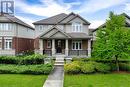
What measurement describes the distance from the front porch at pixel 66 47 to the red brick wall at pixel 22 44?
542 centimetres

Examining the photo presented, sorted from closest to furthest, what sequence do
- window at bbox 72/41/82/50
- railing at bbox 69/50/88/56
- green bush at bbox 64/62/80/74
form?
green bush at bbox 64/62/80/74
railing at bbox 69/50/88/56
window at bbox 72/41/82/50

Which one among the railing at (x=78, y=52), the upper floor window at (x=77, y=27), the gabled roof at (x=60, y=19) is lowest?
the railing at (x=78, y=52)

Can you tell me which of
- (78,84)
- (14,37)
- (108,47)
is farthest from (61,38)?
(78,84)

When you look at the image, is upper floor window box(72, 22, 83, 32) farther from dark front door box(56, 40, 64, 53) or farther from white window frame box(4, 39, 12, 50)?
white window frame box(4, 39, 12, 50)

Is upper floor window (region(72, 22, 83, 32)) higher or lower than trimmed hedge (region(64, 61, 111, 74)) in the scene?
higher

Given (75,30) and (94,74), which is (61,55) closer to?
(75,30)

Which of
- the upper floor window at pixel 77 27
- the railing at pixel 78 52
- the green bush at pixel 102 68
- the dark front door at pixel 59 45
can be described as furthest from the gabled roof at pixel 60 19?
the green bush at pixel 102 68

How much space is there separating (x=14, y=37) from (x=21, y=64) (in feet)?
47.1

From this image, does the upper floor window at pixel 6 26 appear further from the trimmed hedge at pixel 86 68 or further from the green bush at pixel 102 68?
the green bush at pixel 102 68

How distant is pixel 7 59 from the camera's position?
31.7m

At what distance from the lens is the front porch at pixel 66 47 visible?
131ft

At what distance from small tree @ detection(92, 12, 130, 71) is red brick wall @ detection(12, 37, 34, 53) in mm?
20734

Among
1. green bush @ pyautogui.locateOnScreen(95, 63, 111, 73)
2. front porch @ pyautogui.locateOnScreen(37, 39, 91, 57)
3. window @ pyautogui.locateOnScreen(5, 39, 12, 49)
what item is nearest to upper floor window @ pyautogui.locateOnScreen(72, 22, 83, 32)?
front porch @ pyautogui.locateOnScreen(37, 39, 91, 57)

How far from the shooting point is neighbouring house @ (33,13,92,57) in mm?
39656
